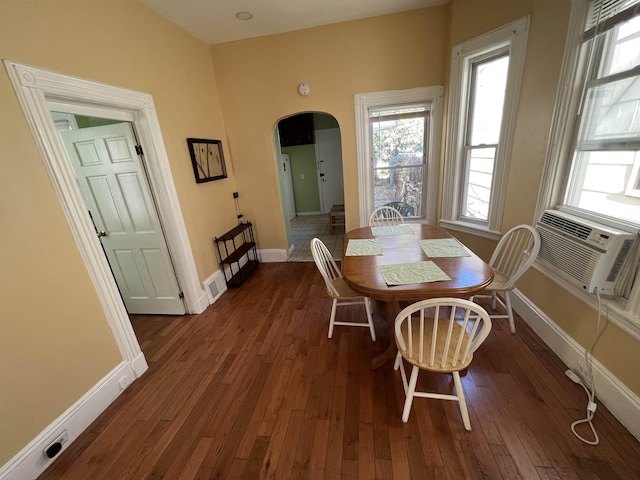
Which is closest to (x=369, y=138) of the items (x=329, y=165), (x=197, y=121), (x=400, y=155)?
(x=400, y=155)

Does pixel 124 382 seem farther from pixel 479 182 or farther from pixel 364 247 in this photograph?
pixel 479 182

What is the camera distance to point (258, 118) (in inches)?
128

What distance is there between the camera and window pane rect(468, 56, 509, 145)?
2.27m

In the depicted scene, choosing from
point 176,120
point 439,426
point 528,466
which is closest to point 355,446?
point 439,426

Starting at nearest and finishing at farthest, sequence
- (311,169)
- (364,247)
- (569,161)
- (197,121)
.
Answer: (569,161) → (364,247) → (197,121) → (311,169)

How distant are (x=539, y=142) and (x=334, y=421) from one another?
2484 millimetres

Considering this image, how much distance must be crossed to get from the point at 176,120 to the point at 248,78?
1.19 m

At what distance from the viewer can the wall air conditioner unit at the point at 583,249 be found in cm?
134

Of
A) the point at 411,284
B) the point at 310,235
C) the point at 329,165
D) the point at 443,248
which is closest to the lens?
the point at 411,284

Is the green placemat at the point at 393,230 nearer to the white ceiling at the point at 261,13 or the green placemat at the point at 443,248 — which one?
the green placemat at the point at 443,248

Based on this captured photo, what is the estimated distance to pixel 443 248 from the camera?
6.16ft

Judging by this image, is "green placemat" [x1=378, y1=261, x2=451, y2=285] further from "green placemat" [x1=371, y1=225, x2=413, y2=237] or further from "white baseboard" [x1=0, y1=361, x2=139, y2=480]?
"white baseboard" [x1=0, y1=361, x2=139, y2=480]

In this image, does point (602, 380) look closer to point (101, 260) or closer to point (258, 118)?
point (101, 260)

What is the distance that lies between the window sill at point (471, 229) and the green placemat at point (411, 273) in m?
1.26
